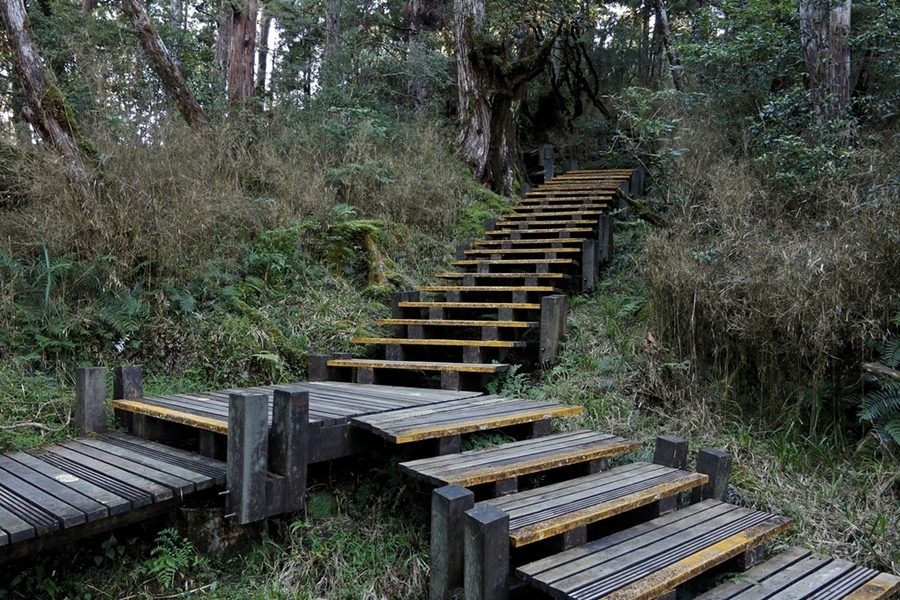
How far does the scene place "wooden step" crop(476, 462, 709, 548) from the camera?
2.51 meters

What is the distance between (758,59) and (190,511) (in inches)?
316

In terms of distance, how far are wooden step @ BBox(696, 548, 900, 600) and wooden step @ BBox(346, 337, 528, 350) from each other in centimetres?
244

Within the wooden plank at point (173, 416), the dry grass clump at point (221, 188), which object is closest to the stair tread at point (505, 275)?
the dry grass clump at point (221, 188)

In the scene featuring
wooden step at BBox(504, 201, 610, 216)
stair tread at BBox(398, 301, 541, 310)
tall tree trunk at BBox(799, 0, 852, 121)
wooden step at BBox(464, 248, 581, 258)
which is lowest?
stair tread at BBox(398, 301, 541, 310)

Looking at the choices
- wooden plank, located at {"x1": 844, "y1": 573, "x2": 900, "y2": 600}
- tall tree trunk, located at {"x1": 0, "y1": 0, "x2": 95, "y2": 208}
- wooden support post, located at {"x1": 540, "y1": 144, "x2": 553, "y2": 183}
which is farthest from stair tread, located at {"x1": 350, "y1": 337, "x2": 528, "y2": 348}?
wooden support post, located at {"x1": 540, "y1": 144, "x2": 553, "y2": 183}

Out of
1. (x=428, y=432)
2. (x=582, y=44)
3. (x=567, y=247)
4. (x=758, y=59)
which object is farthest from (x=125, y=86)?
(x=582, y=44)

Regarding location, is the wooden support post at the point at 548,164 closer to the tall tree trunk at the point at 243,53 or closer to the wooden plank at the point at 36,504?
the tall tree trunk at the point at 243,53

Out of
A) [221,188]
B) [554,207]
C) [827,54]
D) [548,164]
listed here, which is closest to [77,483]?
[221,188]

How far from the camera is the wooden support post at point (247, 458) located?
2781 mm

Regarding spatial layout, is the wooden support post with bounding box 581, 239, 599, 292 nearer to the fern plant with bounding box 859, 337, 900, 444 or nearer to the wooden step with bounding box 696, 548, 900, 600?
the fern plant with bounding box 859, 337, 900, 444

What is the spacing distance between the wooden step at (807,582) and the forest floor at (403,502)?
33 cm

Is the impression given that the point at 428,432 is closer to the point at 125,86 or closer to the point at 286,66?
the point at 125,86

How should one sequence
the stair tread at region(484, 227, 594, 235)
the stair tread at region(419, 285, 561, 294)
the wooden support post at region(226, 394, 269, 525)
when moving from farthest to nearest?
the stair tread at region(484, 227, 594, 235)
the stair tread at region(419, 285, 561, 294)
the wooden support post at region(226, 394, 269, 525)

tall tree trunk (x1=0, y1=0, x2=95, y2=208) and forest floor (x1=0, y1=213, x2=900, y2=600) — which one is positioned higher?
tall tree trunk (x1=0, y1=0, x2=95, y2=208)
